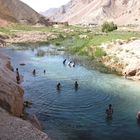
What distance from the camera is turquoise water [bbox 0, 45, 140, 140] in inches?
1212

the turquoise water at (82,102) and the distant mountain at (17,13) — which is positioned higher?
the distant mountain at (17,13)

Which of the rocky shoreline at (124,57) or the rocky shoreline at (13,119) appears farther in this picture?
the rocky shoreline at (124,57)

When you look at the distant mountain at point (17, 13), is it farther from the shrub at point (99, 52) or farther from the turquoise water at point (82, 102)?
the turquoise water at point (82, 102)

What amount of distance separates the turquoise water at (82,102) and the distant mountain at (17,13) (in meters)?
84.7

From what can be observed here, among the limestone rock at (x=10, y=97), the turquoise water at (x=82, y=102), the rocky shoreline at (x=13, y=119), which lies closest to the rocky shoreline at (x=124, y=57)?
the turquoise water at (x=82, y=102)

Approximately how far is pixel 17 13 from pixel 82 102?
391 feet

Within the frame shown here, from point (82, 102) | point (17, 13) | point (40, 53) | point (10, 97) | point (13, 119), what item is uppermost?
point (17, 13)

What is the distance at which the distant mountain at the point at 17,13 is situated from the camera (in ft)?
467

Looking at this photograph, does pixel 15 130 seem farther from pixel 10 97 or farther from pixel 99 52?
pixel 99 52

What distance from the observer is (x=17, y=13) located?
153250mm

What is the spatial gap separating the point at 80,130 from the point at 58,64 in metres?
34.0

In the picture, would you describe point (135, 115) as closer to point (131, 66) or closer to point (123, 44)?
→ point (131, 66)

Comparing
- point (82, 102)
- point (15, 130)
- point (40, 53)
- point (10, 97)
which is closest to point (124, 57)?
point (40, 53)

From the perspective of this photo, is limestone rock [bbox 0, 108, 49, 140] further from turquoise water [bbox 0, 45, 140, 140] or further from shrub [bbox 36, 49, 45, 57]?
shrub [bbox 36, 49, 45, 57]
